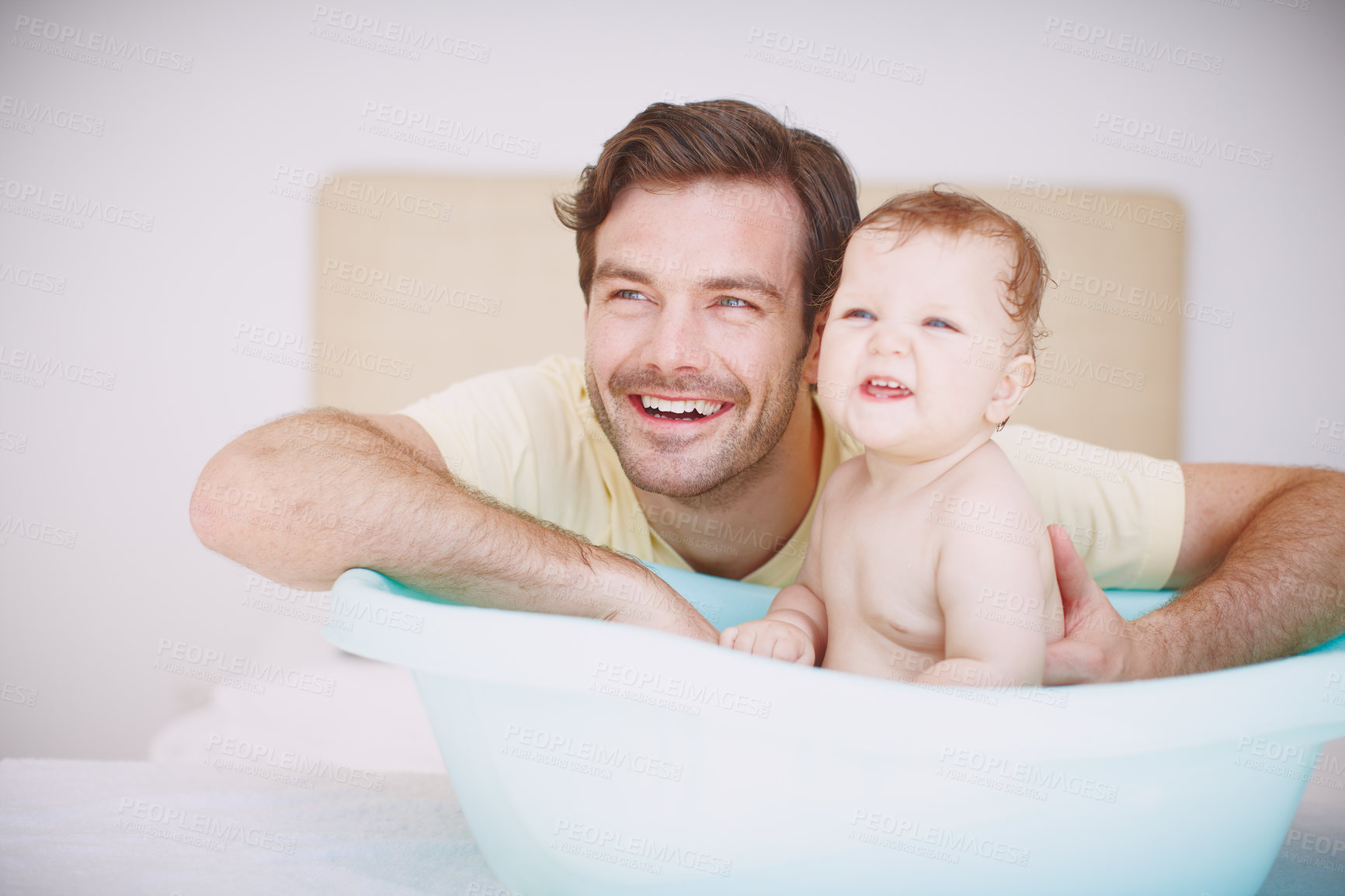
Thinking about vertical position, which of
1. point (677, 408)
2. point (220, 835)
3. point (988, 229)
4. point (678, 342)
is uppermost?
point (988, 229)

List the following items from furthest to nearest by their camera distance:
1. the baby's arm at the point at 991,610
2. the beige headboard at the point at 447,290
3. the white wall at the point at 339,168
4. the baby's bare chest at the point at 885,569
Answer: the beige headboard at the point at 447,290
the white wall at the point at 339,168
the baby's bare chest at the point at 885,569
the baby's arm at the point at 991,610

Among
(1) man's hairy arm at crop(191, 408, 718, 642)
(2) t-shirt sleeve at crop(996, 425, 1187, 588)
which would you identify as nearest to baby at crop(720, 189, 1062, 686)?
(1) man's hairy arm at crop(191, 408, 718, 642)

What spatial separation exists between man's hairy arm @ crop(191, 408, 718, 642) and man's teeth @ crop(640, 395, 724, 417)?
378 mm

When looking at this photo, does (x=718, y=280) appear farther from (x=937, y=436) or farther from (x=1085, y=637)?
(x=1085, y=637)

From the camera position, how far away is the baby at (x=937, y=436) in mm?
872

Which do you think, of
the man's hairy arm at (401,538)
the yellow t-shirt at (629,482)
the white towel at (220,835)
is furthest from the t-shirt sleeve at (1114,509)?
the white towel at (220,835)

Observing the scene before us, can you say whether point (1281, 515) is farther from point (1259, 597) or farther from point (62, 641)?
point (62, 641)

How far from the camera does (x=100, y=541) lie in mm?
2438

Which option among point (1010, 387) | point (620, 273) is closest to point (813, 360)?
point (620, 273)

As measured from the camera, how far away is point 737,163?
4.59 ft

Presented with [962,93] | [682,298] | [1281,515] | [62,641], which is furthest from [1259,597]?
[62,641]

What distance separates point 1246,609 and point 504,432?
983 mm

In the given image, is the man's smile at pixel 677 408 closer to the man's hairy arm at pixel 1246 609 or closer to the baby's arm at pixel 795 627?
the baby's arm at pixel 795 627

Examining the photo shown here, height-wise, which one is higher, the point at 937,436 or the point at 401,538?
the point at 937,436
